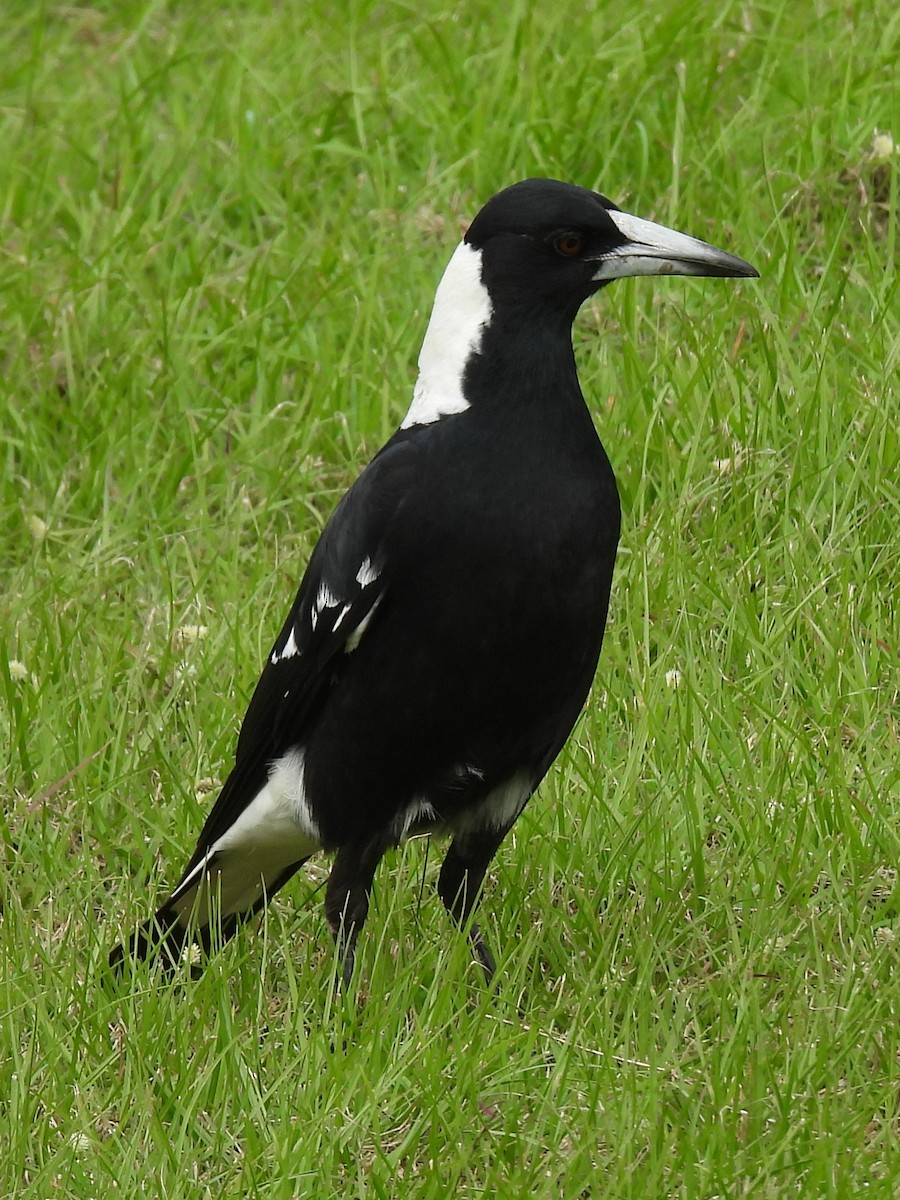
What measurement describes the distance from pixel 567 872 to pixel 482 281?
1027 millimetres

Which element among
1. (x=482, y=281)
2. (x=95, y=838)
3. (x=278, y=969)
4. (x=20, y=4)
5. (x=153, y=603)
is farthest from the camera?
(x=20, y=4)

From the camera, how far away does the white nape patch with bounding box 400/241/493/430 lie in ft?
10.2

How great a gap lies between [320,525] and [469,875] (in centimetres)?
144

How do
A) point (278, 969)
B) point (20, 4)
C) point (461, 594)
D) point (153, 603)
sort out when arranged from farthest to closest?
point (20, 4) < point (153, 603) < point (278, 969) < point (461, 594)

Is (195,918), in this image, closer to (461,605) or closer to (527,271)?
(461,605)

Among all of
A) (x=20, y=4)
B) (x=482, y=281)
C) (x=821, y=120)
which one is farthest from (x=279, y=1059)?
(x=20, y=4)

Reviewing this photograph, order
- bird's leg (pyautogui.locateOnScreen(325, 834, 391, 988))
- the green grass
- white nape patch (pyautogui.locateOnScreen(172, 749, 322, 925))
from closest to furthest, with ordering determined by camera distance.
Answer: the green grass
bird's leg (pyautogui.locateOnScreen(325, 834, 391, 988))
white nape patch (pyautogui.locateOnScreen(172, 749, 322, 925))

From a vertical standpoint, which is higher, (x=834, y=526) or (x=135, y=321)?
(x=135, y=321)

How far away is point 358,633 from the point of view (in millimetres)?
3062

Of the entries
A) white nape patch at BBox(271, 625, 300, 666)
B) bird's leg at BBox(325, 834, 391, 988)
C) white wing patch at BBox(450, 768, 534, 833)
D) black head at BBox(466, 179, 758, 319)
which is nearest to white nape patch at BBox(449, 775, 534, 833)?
white wing patch at BBox(450, 768, 534, 833)

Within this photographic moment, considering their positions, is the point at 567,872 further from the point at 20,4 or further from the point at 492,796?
the point at 20,4

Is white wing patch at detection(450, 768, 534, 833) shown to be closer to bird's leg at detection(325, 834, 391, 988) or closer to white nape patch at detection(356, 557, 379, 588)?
bird's leg at detection(325, 834, 391, 988)

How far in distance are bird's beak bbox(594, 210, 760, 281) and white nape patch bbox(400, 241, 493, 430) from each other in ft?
0.66

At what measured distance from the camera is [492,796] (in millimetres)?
3188
